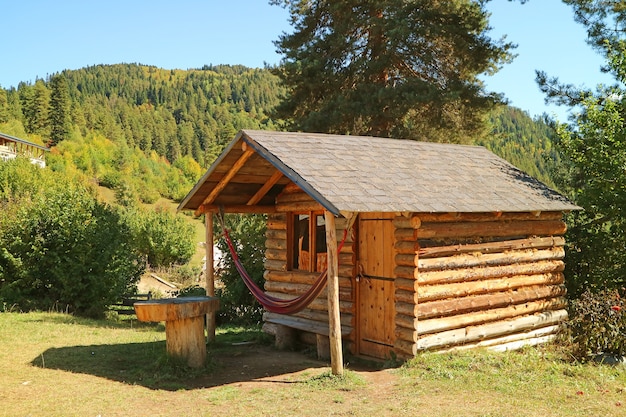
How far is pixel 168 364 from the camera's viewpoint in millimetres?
9375

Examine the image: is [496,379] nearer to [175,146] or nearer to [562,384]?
[562,384]

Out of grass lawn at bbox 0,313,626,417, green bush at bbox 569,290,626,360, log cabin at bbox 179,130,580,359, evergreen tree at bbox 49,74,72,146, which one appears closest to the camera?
grass lawn at bbox 0,313,626,417

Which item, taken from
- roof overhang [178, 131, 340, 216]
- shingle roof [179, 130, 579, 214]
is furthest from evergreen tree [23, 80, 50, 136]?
shingle roof [179, 130, 579, 214]

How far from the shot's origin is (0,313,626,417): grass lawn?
291 inches

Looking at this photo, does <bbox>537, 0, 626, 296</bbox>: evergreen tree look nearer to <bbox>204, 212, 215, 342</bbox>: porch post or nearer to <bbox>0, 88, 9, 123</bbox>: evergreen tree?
<bbox>204, 212, 215, 342</bbox>: porch post

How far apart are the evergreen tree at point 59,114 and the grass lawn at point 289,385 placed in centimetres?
9005

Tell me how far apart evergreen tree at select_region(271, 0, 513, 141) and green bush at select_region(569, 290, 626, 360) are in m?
8.16

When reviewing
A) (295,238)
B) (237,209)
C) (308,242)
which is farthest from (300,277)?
(237,209)

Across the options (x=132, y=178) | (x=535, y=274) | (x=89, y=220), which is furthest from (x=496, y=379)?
(x=132, y=178)

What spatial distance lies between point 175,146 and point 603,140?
368 feet

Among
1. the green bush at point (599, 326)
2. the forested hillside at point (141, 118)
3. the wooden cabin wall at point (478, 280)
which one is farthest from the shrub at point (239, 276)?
the forested hillside at point (141, 118)

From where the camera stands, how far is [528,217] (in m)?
11.3

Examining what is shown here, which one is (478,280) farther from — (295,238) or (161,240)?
(161,240)

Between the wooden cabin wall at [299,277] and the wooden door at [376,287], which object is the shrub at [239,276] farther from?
the wooden door at [376,287]
